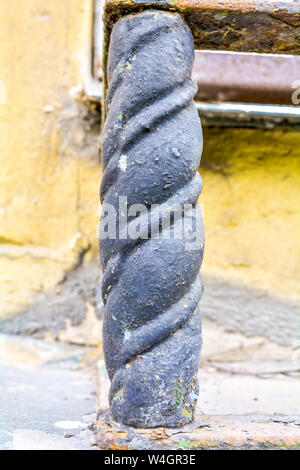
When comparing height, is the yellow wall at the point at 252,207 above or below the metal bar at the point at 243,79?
below

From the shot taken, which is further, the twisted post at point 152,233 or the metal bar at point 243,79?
the metal bar at point 243,79

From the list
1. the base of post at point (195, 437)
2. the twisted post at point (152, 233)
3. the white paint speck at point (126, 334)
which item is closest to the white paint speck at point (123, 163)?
the twisted post at point (152, 233)

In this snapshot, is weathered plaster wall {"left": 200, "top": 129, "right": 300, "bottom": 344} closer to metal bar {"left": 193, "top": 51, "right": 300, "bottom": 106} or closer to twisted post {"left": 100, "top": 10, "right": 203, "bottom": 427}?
metal bar {"left": 193, "top": 51, "right": 300, "bottom": 106}

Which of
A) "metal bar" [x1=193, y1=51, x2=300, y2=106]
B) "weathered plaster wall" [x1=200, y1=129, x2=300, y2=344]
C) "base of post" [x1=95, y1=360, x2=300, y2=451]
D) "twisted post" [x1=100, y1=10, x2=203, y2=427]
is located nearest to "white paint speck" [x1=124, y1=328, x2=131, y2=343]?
"twisted post" [x1=100, y1=10, x2=203, y2=427]

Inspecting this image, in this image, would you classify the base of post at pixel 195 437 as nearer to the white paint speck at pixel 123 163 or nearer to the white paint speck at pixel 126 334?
the white paint speck at pixel 126 334

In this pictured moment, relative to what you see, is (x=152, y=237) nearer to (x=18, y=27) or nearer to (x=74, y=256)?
(x=74, y=256)

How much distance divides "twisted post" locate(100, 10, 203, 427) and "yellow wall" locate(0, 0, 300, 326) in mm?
569

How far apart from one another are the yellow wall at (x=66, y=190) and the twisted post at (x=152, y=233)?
1.87 feet

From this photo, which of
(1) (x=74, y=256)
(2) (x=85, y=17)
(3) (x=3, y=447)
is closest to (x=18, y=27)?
(2) (x=85, y=17)

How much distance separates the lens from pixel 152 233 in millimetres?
652

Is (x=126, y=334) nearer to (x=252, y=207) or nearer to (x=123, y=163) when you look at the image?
(x=123, y=163)

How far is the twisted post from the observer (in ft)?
2.11

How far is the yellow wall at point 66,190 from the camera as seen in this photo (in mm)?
1238
